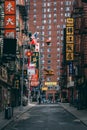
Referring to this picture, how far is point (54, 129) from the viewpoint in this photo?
24094 mm

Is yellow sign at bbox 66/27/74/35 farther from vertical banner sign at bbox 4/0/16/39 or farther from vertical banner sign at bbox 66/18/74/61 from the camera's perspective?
vertical banner sign at bbox 4/0/16/39

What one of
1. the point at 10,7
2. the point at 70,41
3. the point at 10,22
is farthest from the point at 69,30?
the point at 10,22

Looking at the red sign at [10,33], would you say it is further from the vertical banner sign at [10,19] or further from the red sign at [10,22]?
the red sign at [10,22]

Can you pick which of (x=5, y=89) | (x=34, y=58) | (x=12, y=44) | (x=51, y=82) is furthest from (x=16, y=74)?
(x=51, y=82)

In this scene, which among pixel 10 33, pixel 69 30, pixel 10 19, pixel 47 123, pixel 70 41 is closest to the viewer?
pixel 47 123

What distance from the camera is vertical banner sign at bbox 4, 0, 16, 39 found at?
106ft

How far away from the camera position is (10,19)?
33.0 m

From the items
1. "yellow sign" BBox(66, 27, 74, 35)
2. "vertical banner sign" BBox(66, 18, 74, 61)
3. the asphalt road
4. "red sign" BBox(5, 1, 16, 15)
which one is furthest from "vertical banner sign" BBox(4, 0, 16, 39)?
"yellow sign" BBox(66, 27, 74, 35)

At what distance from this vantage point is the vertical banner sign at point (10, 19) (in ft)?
106

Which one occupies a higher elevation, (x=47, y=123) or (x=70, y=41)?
(x=70, y=41)

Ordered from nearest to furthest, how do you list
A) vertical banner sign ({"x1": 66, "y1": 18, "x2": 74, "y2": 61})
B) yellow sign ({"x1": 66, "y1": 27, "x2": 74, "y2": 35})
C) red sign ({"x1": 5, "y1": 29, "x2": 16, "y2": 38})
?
red sign ({"x1": 5, "y1": 29, "x2": 16, "y2": 38}) < vertical banner sign ({"x1": 66, "y1": 18, "x2": 74, "y2": 61}) < yellow sign ({"x1": 66, "y1": 27, "x2": 74, "y2": 35})

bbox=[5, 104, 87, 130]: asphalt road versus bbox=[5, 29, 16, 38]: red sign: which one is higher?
bbox=[5, 29, 16, 38]: red sign

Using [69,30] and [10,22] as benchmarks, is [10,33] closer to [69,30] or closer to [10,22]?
[10,22]

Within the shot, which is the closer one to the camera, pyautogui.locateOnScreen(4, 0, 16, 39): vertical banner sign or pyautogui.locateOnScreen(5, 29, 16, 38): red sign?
pyautogui.locateOnScreen(5, 29, 16, 38): red sign
